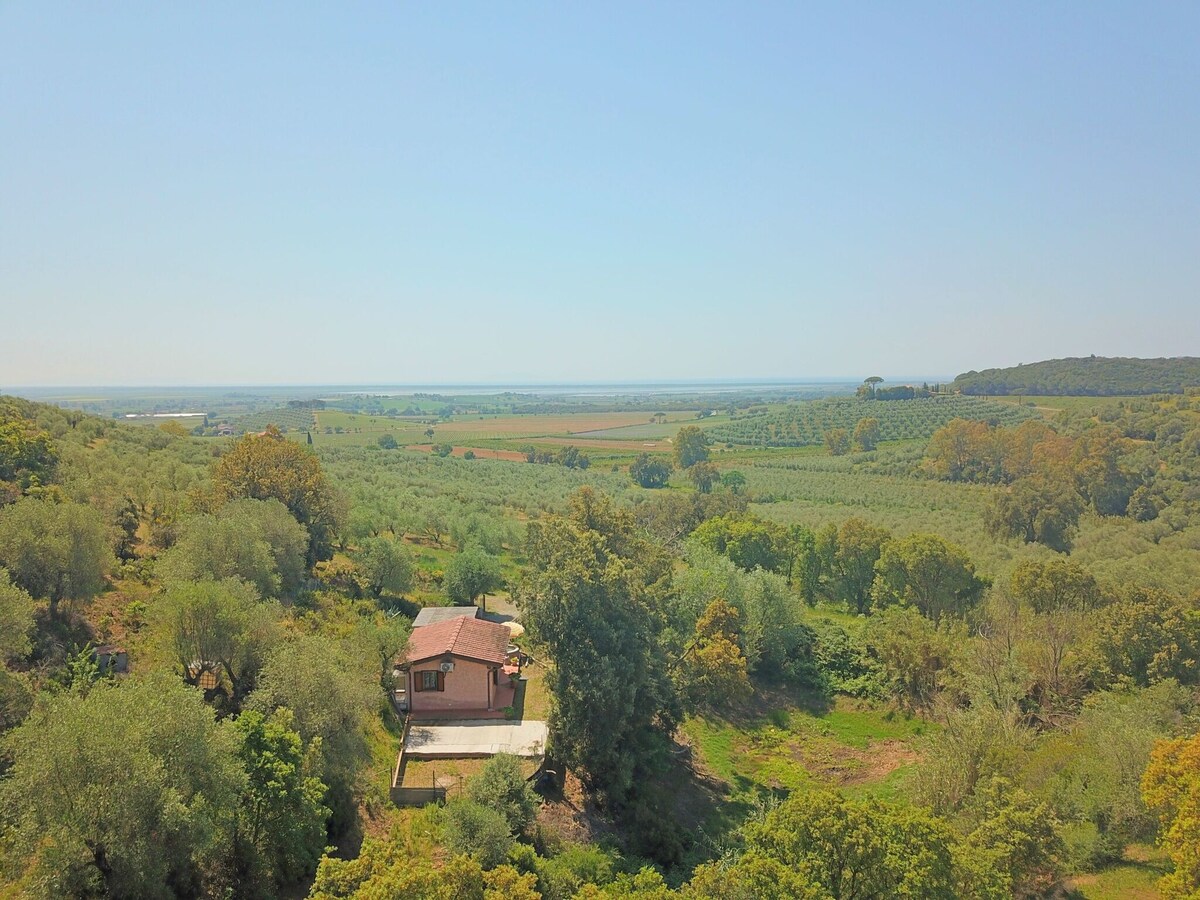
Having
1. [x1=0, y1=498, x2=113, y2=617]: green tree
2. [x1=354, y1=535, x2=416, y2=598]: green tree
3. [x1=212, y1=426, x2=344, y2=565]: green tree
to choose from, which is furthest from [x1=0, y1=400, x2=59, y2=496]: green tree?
[x1=354, y1=535, x2=416, y2=598]: green tree

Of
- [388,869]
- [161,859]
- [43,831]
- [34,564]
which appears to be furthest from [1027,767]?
[34,564]

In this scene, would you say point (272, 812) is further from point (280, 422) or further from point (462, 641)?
point (280, 422)

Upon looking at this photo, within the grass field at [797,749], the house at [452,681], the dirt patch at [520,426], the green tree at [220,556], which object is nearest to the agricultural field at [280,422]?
the dirt patch at [520,426]

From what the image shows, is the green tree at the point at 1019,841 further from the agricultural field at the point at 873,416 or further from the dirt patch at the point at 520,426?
the dirt patch at the point at 520,426

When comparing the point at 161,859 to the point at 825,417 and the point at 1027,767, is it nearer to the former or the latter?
the point at 1027,767

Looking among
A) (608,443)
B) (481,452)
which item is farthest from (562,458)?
(608,443)

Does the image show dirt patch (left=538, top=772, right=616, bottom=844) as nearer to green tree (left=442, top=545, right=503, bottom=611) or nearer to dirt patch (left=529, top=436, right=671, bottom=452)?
green tree (left=442, top=545, right=503, bottom=611)
